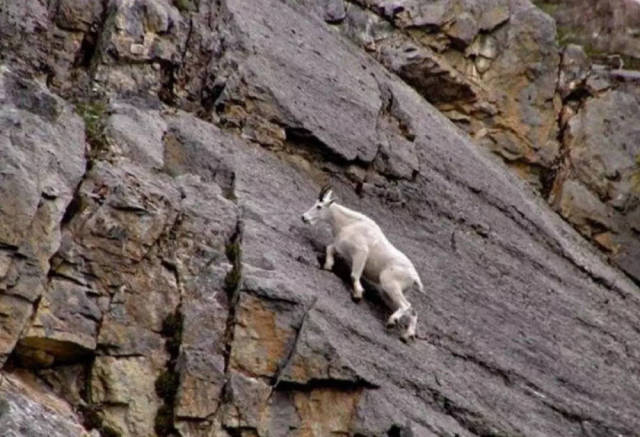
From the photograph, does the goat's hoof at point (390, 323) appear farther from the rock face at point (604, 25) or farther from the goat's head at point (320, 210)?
the rock face at point (604, 25)

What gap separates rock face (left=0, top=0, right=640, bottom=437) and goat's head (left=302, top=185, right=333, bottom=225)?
326 mm

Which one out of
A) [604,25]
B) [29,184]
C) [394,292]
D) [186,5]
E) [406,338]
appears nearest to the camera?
[29,184]

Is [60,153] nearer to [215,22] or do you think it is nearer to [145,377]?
[145,377]

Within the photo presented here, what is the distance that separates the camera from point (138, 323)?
55.0ft

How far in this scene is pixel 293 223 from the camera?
778 inches

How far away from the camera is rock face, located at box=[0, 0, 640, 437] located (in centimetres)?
1634

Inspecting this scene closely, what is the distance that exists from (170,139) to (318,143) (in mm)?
3371

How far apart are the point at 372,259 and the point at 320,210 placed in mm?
1251

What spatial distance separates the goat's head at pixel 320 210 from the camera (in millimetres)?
19547

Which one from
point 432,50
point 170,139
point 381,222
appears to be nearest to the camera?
point 170,139

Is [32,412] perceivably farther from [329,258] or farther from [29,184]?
[329,258]

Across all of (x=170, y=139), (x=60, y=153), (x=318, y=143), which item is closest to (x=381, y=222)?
(x=318, y=143)

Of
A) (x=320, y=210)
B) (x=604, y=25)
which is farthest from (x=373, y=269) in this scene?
(x=604, y=25)

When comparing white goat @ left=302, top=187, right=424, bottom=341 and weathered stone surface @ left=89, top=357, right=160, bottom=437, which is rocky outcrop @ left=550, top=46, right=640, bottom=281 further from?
weathered stone surface @ left=89, top=357, right=160, bottom=437
